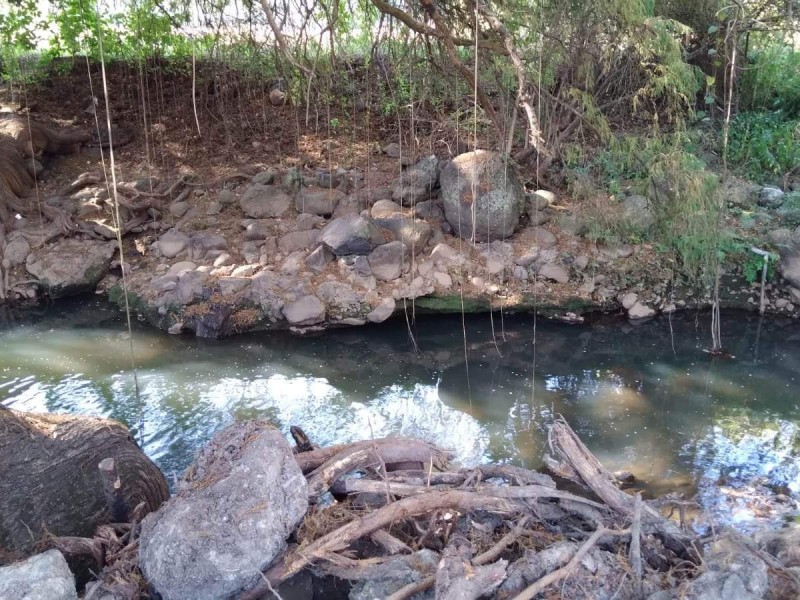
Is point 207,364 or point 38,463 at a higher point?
point 38,463

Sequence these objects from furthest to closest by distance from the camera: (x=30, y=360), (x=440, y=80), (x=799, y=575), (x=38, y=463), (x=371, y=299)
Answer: (x=440, y=80) < (x=371, y=299) < (x=30, y=360) < (x=38, y=463) < (x=799, y=575)

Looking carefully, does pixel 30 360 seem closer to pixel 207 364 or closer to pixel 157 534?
pixel 207 364

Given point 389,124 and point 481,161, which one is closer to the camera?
point 481,161

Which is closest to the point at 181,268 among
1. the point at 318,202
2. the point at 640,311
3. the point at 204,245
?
the point at 204,245

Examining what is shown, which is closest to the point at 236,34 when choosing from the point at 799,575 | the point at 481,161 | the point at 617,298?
the point at 481,161

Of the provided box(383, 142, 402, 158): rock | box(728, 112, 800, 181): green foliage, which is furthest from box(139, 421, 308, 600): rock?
box(728, 112, 800, 181): green foliage

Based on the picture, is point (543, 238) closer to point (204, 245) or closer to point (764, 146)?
point (764, 146)

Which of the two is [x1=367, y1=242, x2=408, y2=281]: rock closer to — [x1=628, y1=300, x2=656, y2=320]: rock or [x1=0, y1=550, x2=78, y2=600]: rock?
[x1=628, y1=300, x2=656, y2=320]: rock

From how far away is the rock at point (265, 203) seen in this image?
27.2 feet

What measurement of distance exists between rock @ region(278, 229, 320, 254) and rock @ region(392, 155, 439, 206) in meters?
1.12

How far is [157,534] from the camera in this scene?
2.55m

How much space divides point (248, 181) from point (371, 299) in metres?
3.17

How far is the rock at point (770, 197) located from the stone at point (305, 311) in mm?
5171

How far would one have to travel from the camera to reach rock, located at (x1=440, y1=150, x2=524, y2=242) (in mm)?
7305
